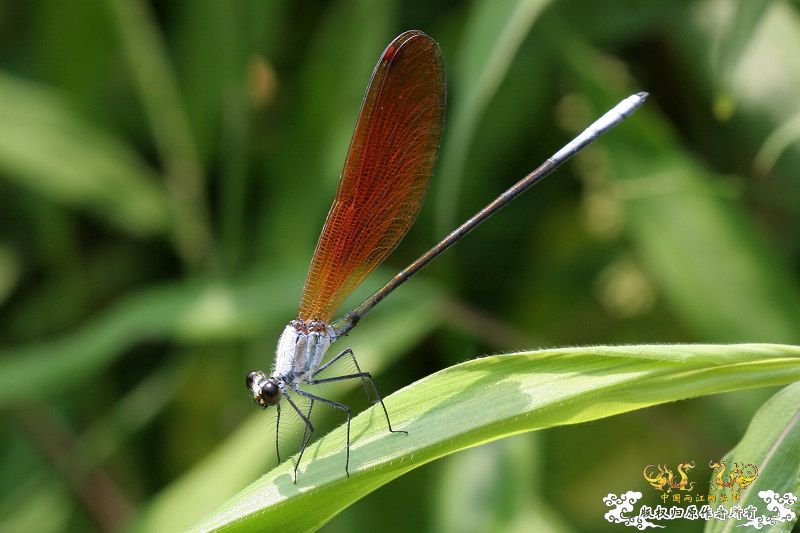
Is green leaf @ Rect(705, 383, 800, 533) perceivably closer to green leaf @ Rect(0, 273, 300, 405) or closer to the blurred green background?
the blurred green background

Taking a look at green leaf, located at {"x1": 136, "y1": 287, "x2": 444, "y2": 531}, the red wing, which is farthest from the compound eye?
green leaf, located at {"x1": 136, "y1": 287, "x2": 444, "y2": 531}

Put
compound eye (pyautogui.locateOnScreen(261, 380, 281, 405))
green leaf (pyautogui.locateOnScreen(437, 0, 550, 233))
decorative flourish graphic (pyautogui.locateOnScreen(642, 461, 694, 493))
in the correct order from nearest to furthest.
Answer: decorative flourish graphic (pyautogui.locateOnScreen(642, 461, 694, 493)) < compound eye (pyautogui.locateOnScreen(261, 380, 281, 405)) < green leaf (pyautogui.locateOnScreen(437, 0, 550, 233))

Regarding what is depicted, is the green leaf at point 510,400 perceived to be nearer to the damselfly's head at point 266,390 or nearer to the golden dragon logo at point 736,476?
the golden dragon logo at point 736,476

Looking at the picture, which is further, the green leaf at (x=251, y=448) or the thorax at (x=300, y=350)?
the green leaf at (x=251, y=448)

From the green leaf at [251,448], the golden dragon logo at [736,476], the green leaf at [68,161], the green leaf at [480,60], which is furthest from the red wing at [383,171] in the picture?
the green leaf at [68,161]

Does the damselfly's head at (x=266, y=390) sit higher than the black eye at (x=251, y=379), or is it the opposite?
the black eye at (x=251, y=379)

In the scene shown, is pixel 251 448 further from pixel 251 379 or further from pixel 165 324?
pixel 251 379

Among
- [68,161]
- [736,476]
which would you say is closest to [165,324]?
[68,161]

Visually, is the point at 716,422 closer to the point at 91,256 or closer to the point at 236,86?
the point at 236,86

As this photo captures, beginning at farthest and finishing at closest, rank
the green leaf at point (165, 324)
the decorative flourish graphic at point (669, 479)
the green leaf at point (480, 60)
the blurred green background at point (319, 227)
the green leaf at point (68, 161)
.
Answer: the green leaf at point (68, 161) < the green leaf at point (165, 324) < the blurred green background at point (319, 227) < the green leaf at point (480, 60) < the decorative flourish graphic at point (669, 479)
